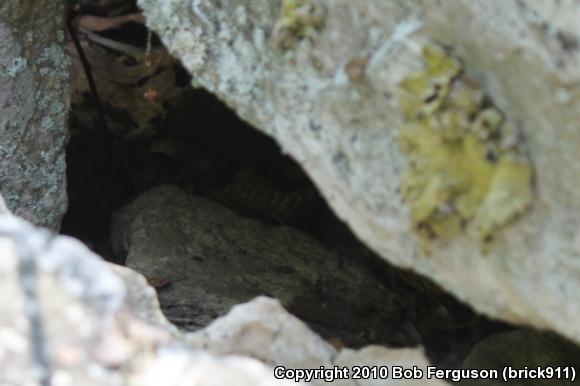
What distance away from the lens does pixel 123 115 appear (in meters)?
2.50

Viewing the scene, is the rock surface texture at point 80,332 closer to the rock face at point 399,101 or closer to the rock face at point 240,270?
the rock face at point 399,101

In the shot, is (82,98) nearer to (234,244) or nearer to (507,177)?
(234,244)

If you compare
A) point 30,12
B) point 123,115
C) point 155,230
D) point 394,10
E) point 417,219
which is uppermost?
point 394,10

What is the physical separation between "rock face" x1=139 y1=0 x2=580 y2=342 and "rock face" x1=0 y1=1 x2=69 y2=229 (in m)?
0.52

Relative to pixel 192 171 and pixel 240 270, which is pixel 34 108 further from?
pixel 192 171

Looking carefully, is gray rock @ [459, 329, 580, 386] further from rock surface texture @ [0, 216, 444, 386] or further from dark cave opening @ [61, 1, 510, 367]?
rock surface texture @ [0, 216, 444, 386]

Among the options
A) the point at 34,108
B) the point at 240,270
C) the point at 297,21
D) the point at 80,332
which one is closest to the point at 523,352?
the point at 240,270

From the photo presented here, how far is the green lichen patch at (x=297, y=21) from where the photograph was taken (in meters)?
1.07

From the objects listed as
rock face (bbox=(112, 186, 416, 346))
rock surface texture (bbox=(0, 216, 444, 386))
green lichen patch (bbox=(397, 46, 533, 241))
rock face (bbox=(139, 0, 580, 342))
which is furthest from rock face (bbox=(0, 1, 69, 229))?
green lichen patch (bbox=(397, 46, 533, 241))

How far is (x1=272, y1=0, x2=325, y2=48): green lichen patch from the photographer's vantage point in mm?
1067

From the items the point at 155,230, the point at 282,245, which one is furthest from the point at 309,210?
the point at 155,230

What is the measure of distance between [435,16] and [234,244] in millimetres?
940

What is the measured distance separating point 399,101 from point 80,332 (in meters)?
0.46

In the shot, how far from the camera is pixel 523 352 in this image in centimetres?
144
